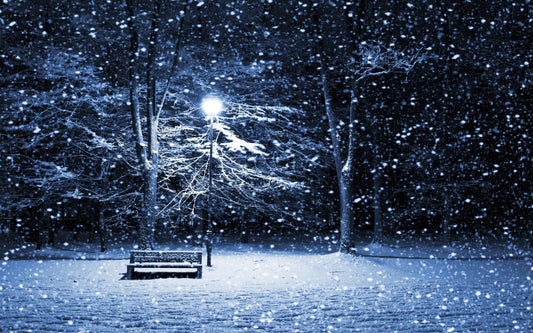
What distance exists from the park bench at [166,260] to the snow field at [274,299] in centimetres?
55

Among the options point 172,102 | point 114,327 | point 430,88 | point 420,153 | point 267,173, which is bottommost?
point 114,327

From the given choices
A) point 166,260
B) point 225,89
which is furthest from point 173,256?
point 225,89

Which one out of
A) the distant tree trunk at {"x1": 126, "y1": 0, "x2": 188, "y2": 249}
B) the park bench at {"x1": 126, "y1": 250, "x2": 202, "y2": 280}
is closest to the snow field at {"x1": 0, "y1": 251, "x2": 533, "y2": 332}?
the park bench at {"x1": 126, "y1": 250, "x2": 202, "y2": 280}

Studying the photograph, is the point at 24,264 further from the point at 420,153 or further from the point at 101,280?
the point at 420,153

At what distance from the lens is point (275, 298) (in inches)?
368

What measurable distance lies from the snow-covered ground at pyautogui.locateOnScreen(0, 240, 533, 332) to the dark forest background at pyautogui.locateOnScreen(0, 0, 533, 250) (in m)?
3.28

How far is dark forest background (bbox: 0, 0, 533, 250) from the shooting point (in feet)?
51.7

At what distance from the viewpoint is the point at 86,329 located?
21.8ft

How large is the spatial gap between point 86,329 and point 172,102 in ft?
44.9

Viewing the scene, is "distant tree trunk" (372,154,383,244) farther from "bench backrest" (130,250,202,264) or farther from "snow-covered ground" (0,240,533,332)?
"bench backrest" (130,250,202,264)

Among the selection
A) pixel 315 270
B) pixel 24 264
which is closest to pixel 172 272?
pixel 315 270

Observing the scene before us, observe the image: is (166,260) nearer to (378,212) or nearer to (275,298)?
(275,298)

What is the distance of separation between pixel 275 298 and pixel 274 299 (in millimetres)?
120

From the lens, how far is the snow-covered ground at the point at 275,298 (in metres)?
7.03
